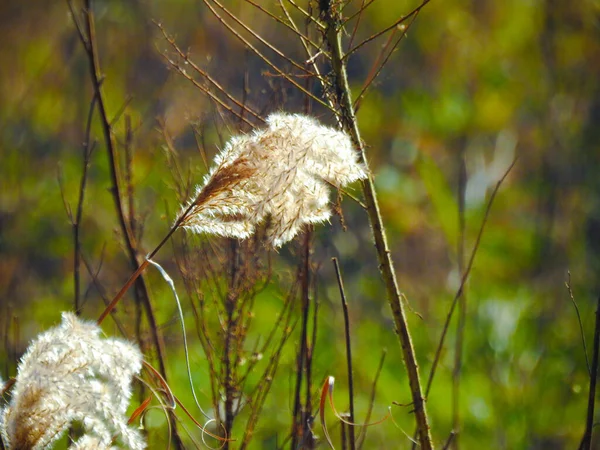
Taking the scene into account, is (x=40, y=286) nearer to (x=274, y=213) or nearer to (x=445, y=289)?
(x=445, y=289)

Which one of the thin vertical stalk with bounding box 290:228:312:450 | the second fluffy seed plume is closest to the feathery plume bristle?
the second fluffy seed plume

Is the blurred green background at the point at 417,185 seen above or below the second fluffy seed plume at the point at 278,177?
above

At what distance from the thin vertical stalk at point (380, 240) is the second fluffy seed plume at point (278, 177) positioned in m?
0.09

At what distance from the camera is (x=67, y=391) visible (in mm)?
1077

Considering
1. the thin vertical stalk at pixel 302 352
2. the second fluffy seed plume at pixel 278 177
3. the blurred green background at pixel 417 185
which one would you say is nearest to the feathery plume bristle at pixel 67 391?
the second fluffy seed plume at pixel 278 177

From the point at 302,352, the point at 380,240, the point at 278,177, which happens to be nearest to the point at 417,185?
the point at 302,352

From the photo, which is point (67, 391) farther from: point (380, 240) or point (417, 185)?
point (417, 185)

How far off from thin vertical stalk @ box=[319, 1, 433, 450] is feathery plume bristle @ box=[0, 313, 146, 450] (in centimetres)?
45

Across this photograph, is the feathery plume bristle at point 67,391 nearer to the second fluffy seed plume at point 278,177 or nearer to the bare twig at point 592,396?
the second fluffy seed plume at point 278,177

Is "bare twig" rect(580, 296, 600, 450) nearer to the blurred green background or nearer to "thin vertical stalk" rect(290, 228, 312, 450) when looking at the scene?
"thin vertical stalk" rect(290, 228, 312, 450)

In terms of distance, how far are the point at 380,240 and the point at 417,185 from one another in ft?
19.7

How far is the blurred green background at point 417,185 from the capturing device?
4.11m

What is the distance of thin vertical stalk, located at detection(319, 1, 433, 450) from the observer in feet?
4.19

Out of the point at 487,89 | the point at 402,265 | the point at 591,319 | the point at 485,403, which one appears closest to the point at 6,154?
the point at 402,265
